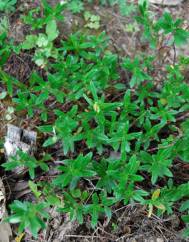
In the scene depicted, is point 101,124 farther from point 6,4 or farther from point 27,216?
point 6,4

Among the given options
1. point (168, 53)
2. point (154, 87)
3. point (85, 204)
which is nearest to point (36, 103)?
point (85, 204)

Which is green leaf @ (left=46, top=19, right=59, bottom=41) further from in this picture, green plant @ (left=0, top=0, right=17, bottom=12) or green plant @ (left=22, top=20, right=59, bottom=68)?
green plant @ (left=0, top=0, right=17, bottom=12)

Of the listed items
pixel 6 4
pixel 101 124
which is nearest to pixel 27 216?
pixel 101 124

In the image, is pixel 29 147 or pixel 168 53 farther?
pixel 168 53

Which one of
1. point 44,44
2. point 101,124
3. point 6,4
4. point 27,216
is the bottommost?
point 27,216

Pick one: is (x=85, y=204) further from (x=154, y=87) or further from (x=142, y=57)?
(x=142, y=57)

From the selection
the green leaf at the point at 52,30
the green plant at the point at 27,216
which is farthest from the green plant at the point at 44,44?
the green plant at the point at 27,216

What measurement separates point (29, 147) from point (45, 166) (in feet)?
0.59

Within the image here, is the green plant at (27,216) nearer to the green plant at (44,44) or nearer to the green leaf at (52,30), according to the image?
the green plant at (44,44)

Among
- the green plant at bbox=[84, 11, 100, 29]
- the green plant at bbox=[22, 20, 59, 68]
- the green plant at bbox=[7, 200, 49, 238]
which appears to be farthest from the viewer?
the green plant at bbox=[84, 11, 100, 29]

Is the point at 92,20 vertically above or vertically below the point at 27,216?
above

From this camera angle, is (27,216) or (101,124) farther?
(101,124)

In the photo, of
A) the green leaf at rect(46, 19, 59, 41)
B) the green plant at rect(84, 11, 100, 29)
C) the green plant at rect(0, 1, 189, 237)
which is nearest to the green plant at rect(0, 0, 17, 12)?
the green plant at rect(0, 1, 189, 237)

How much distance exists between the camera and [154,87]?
9.84ft
